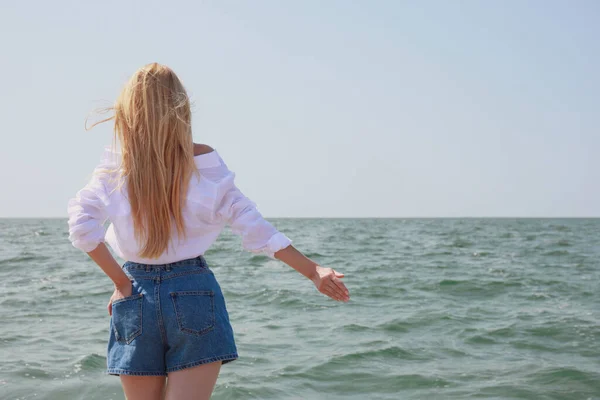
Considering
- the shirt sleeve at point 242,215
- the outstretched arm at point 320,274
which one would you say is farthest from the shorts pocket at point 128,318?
the outstretched arm at point 320,274

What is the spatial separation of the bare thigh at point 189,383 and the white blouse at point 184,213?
16.2 inches

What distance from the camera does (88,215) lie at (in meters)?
2.51

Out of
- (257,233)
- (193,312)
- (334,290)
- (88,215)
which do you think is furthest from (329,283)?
(88,215)

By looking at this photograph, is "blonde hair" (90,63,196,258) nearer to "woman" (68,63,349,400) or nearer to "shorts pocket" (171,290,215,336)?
"woman" (68,63,349,400)

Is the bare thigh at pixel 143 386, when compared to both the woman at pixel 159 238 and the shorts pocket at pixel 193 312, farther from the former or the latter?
the shorts pocket at pixel 193 312

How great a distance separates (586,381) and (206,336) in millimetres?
4723

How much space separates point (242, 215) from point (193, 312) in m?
0.41

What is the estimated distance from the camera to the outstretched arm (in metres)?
2.56

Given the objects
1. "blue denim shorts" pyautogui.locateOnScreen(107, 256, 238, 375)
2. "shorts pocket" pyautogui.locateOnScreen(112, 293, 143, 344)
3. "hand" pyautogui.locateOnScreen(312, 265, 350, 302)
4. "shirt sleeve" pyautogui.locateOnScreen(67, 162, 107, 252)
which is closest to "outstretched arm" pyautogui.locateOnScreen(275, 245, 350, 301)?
"hand" pyautogui.locateOnScreen(312, 265, 350, 302)

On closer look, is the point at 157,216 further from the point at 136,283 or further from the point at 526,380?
the point at 526,380

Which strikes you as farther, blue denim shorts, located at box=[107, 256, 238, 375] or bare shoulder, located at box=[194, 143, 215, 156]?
bare shoulder, located at box=[194, 143, 215, 156]

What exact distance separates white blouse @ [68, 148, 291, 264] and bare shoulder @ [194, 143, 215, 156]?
0.02 m

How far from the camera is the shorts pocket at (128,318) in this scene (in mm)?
2488

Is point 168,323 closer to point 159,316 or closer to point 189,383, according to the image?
point 159,316
